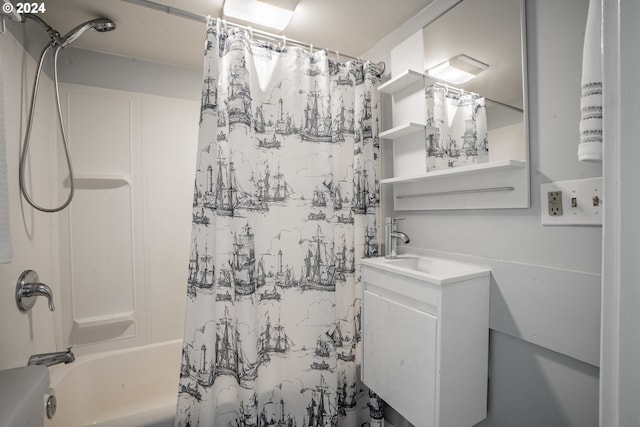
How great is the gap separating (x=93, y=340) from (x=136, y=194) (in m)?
0.98

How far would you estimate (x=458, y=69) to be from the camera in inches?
52.1

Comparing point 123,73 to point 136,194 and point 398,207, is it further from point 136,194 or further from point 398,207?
Result: point 398,207

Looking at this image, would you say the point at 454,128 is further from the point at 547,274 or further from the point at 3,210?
the point at 3,210

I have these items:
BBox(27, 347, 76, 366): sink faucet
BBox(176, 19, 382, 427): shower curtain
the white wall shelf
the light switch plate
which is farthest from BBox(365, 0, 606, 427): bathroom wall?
the white wall shelf

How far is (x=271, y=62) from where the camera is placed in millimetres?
1439

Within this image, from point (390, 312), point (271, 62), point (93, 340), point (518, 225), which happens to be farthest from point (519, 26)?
point (93, 340)

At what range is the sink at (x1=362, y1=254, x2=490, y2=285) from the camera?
110 cm

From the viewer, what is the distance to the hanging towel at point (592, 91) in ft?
2.19

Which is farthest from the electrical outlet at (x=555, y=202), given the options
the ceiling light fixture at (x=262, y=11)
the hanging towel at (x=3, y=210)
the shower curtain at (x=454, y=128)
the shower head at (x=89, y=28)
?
the shower head at (x=89, y=28)

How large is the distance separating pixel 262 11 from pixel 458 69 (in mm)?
1028

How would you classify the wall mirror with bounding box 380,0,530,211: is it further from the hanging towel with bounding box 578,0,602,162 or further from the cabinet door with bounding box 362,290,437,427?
the cabinet door with bounding box 362,290,437,427

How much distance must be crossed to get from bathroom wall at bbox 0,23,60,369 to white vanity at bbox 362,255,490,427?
1.59 metres

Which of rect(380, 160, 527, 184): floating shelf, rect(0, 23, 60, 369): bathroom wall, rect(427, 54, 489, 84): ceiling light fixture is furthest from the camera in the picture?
rect(427, 54, 489, 84): ceiling light fixture

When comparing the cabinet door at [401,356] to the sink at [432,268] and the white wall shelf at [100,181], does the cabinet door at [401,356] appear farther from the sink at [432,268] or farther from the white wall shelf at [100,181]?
the white wall shelf at [100,181]
